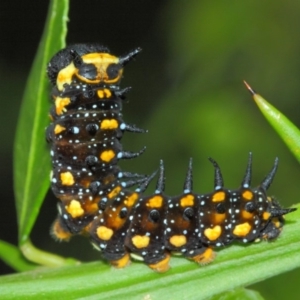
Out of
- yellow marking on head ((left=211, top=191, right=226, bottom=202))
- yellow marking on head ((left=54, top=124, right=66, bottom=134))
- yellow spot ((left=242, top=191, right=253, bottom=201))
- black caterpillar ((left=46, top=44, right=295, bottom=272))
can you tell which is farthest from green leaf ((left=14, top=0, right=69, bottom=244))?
yellow spot ((left=242, top=191, right=253, bottom=201))

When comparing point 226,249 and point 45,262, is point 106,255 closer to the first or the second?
point 45,262

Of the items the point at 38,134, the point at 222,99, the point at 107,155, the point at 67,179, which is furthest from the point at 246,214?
the point at 222,99

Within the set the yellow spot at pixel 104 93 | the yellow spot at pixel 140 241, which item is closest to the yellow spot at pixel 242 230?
the yellow spot at pixel 140 241

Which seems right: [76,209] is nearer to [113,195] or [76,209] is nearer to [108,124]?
[113,195]

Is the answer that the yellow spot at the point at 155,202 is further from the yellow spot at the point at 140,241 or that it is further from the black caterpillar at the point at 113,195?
the yellow spot at the point at 140,241

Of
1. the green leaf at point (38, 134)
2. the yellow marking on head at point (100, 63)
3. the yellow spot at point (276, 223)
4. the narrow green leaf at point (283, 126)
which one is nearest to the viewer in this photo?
the narrow green leaf at point (283, 126)

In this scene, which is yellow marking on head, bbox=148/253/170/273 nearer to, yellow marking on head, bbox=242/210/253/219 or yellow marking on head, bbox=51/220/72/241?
yellow marking on head, bbox=242/210/253/219

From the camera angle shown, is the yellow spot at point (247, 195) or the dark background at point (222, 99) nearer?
the yellow spot at point (247, 195)
